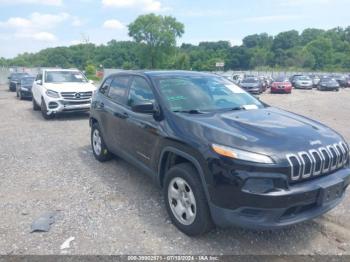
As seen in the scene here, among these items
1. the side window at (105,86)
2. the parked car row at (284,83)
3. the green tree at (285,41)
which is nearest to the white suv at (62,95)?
the side window at (105,86)

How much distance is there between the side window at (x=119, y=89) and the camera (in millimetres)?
4844

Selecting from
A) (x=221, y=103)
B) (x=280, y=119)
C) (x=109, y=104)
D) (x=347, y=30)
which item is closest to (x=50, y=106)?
(x=109, y=104)

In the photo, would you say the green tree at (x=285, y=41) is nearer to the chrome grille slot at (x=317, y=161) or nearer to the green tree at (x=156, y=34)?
the green tree at (x=156, y=34)

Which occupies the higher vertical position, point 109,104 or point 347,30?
point 347,30

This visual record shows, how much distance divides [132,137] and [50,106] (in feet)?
22.6

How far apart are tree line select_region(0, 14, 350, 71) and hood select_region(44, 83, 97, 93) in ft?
226

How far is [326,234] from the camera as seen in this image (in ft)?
11.3

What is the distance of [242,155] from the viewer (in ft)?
9.24

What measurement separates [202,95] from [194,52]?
358 ft

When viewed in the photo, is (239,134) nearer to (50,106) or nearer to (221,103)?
(221,103)

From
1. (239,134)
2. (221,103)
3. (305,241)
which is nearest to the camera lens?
(239,134)

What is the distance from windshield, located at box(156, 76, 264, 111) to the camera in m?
3.87

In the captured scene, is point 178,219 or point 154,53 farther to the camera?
point 154,53

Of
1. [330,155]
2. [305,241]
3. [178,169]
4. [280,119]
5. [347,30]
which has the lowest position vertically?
[305,241]
